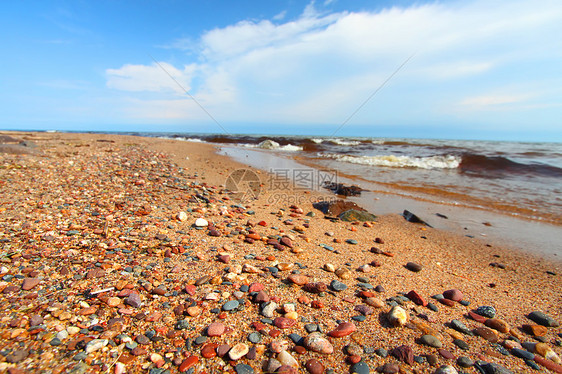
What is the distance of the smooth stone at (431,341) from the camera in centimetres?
172

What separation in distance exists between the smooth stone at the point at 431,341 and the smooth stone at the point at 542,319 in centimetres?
111

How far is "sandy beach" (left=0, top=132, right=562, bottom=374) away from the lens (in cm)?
153

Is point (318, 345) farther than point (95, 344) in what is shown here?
Yes

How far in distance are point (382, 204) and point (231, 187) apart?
3611mm

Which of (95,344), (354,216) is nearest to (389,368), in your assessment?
(95,344)

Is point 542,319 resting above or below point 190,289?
below

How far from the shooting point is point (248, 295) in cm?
211

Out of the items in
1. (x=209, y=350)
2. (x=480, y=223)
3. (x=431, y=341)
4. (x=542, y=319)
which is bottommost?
(x=480, y=223)

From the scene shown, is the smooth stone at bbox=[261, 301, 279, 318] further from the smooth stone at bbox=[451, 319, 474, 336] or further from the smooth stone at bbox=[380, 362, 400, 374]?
the smooth stone at bbox=[451, 319, 474, 336]

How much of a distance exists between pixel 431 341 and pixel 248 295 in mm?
1384

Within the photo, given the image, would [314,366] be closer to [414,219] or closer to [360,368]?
[360,368]

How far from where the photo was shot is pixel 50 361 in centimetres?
136

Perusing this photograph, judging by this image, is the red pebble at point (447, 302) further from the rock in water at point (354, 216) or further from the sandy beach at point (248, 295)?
the rock in water at point (354, 216)

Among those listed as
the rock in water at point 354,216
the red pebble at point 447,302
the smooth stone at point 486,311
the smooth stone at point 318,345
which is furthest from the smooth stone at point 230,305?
the rock in water at point 354,216
